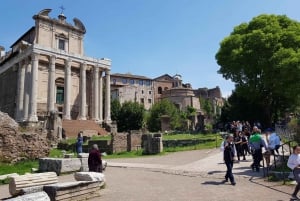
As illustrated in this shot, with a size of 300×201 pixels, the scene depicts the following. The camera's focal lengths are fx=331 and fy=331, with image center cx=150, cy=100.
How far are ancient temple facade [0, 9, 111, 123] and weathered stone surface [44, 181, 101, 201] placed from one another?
37512 millimetres

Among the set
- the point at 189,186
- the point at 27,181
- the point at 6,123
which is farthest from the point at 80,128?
the point at 27,181

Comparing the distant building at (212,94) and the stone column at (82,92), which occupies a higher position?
the distant building at (212,94)

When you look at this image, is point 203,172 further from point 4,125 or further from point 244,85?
point 244,85

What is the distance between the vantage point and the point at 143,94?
322 feet

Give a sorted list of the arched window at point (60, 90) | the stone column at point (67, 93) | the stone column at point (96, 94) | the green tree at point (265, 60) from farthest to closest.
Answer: the arched window at point (60, 90) → the stone column at point (96, 94) → the stone column at point (67, 93) → the green tree at point (265, 60)

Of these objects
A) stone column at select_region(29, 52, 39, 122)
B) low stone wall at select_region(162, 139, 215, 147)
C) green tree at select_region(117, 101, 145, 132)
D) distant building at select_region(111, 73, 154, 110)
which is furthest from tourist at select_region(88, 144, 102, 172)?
distant building at select_region(111, 73, 154, 110)

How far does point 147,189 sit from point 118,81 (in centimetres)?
8539

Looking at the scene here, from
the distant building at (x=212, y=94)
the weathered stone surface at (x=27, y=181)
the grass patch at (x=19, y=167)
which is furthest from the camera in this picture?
the distant building at (x=212, y=94)

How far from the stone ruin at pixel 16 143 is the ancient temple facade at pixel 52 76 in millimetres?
28281

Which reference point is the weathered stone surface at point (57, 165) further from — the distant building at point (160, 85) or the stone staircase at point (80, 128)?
the distant building at point (160, 85)

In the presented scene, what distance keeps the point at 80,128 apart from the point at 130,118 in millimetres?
12885

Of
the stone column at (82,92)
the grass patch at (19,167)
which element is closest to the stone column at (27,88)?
the stone column at (82,92)

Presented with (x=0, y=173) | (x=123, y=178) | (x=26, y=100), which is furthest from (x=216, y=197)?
(x=26, y=100)

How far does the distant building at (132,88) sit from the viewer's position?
296 ft
